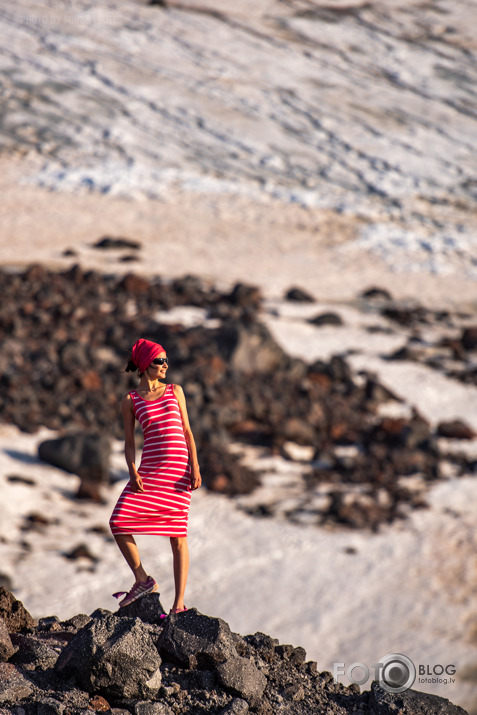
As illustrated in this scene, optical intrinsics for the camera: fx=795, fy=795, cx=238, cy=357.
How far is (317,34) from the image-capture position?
1388 inches

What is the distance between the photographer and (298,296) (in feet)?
63.4

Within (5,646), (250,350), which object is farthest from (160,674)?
(250,350)

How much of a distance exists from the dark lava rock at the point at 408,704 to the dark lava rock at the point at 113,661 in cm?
133

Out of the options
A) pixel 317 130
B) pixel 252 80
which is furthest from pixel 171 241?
pixel 252 80

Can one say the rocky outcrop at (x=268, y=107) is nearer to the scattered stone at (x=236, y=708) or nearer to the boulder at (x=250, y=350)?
the boulder at (x=250, y=350)

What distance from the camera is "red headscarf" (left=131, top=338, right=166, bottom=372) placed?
434 centimetres

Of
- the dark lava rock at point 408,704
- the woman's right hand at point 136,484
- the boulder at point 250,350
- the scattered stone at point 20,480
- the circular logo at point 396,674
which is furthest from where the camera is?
the boulder at point 250,350

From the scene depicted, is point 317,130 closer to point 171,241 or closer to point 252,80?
point 252,80

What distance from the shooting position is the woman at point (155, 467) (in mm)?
4398

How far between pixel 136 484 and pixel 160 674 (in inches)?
42.7

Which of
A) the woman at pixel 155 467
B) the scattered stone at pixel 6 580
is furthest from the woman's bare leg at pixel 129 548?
the scattered stone at pixel 6 580

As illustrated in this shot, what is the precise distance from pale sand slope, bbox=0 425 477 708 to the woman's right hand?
17.4 feet

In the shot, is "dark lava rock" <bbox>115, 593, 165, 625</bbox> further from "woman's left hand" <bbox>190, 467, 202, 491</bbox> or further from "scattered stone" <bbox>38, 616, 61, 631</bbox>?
"woman's left hand" <bbox>190, 467, 202, 491</bbox>

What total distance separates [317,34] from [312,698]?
114 ft
